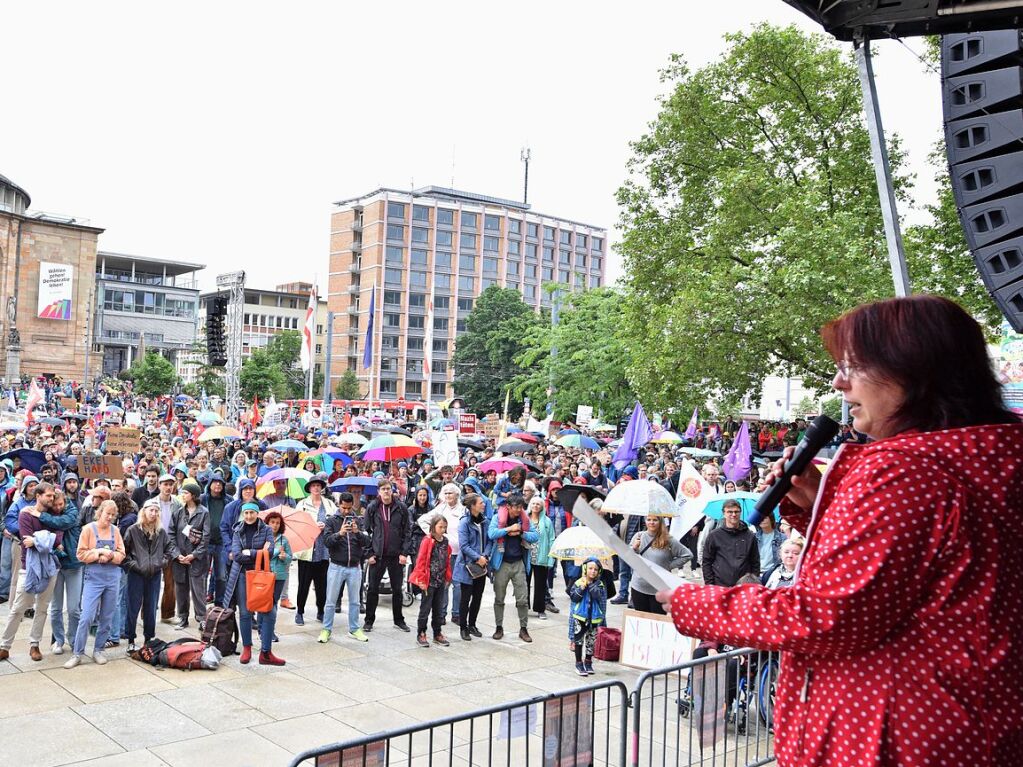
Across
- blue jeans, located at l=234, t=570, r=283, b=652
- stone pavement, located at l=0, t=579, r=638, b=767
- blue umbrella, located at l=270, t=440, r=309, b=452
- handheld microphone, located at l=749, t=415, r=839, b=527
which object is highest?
handheld microphone, located at l=749, t=415, r=839, b=527

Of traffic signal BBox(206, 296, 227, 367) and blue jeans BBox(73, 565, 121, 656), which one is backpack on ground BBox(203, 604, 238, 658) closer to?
blue jeans BBox(73, 565, 121, 656)

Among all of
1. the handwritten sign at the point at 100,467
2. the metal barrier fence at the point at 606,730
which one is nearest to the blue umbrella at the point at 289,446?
the handwritten sign at the point at 100,467

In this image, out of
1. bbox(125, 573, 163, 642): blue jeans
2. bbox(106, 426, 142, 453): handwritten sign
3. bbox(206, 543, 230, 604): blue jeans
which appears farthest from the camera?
bbox(106, 426, 142, 453): handwritten sign

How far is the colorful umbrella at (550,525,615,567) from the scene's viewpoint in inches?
407

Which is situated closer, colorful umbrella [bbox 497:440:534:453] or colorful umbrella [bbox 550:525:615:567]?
colorful umbrella [bbox 550:525:615:567]

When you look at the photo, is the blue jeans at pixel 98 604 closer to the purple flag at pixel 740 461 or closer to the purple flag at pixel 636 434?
the purple flag at pixel 740 461

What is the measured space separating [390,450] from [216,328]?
18.1 metres

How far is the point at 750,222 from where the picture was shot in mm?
24250

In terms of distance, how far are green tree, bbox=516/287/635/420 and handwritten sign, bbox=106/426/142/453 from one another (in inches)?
885

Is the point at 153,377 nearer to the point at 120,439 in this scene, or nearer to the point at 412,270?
the point at 412,270

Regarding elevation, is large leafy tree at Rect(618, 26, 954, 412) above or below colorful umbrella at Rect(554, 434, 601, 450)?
above

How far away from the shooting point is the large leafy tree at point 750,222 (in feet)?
70.2

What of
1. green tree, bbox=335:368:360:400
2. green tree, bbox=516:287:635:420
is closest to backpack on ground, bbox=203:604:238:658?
green tree, bbox=516:287:635:420

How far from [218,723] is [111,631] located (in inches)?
124
